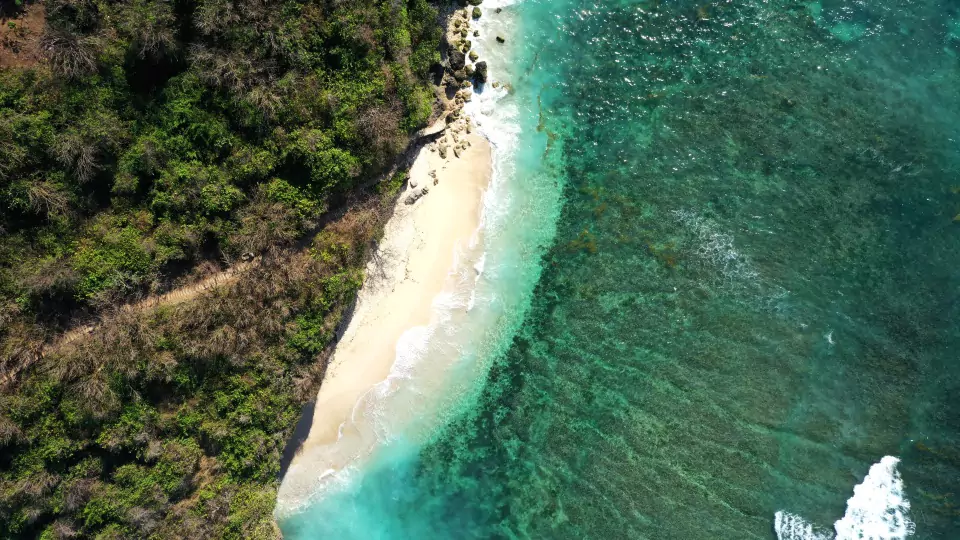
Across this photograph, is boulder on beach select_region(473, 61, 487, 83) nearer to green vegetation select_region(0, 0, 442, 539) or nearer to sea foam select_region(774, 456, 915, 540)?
green vegetation select_region(0, 0, 442, 539)

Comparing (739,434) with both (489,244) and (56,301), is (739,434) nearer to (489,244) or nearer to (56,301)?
(489,244)

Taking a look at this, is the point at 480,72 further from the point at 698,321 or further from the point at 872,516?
the point at 872,516

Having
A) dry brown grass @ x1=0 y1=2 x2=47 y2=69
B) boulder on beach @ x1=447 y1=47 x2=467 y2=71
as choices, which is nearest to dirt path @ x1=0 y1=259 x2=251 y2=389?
dry brown grass @ x1=0 y1=2 x2=47 y2=69

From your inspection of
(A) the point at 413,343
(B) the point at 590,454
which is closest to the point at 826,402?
(B) the point at 590,454

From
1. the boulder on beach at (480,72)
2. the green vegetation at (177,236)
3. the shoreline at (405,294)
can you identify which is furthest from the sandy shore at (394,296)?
the boulder on beach at (480,72)

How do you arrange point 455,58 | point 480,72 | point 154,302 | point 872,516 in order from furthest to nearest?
point 872,516 < point 480,72 < point 455,58 < point 154,302

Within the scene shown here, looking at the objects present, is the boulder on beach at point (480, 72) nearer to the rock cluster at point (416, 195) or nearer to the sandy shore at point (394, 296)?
the sandy shore at point (394, 296)

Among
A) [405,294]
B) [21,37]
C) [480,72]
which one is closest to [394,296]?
[405,294]
